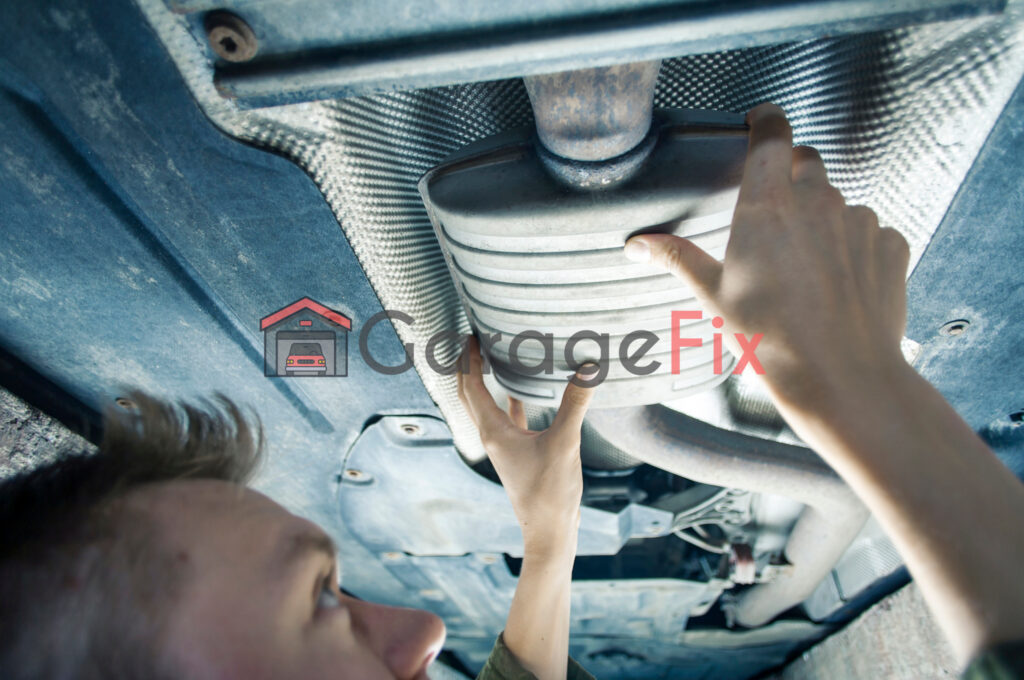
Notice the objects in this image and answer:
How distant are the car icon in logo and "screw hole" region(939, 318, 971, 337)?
2.83 ft

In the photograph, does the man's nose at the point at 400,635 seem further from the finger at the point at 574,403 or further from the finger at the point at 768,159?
the finger at the point at 768,159

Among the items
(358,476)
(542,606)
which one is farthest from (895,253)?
(358,476)

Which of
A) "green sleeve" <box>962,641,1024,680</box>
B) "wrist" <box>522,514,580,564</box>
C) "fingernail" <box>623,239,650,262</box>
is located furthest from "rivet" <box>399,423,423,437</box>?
"green sleeve" <box>962,641,1024,680</box>

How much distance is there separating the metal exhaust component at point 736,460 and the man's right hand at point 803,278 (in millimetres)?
437

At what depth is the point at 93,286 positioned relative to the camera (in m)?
0.83

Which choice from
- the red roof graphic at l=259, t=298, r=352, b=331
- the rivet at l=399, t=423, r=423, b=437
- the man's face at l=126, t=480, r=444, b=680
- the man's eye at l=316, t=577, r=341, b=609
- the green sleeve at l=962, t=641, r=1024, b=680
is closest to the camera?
the green sleeve at l=962, t=641, r=1024, b=680

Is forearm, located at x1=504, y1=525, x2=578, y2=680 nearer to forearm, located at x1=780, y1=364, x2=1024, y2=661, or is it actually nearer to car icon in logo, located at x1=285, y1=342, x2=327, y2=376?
car icon in logo, located at x1=285, y1=342, x2=327, y2=376

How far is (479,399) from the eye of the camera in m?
0.90

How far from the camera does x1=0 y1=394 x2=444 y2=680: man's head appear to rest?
0.55 m

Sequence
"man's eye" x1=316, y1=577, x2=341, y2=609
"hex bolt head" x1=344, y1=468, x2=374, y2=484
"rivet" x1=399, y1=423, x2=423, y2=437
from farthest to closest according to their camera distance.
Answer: "hex bolt head" x1=344, y1=468, x2=374, y2=484 < "rivet" x1=399, y1=423, x2=423, y2=437 < "man's eye" x1=316, y1=577, x2=341, y2=609

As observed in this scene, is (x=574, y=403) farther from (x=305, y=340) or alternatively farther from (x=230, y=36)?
(x=230, y=36)

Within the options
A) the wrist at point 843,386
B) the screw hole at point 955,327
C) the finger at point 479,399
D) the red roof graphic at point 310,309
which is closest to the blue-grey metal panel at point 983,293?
the screw hole at point 955,327

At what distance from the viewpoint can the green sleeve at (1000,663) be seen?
1.14 ft

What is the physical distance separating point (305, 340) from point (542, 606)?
0.57m
